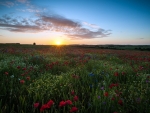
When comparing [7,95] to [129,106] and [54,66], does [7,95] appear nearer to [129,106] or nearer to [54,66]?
[129,106]

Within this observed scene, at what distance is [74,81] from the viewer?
3.43 m

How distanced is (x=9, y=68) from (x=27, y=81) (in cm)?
170

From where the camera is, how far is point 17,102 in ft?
7.59

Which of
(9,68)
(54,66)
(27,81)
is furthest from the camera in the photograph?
(54,66)

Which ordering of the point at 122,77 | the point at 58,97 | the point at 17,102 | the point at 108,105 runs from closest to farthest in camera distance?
the point at 108,105
the point at 17,102
the point at 58,97
the point at 122,77

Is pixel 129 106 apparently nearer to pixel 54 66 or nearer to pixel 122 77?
pixel 122 77

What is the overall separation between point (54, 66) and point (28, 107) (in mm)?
3617

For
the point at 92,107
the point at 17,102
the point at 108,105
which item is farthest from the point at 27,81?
the point at 108,105

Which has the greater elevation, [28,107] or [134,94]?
[134,94]

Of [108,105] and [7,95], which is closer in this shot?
[108,105]

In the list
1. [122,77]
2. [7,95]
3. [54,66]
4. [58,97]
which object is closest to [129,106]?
[58,97]

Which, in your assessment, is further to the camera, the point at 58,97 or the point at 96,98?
the point at 58,97

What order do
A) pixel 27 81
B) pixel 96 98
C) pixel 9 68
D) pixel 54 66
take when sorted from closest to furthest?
pixel 96 98
pixel 27 81
pixel 9 68
pixel 54 66

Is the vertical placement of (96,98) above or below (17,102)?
above
